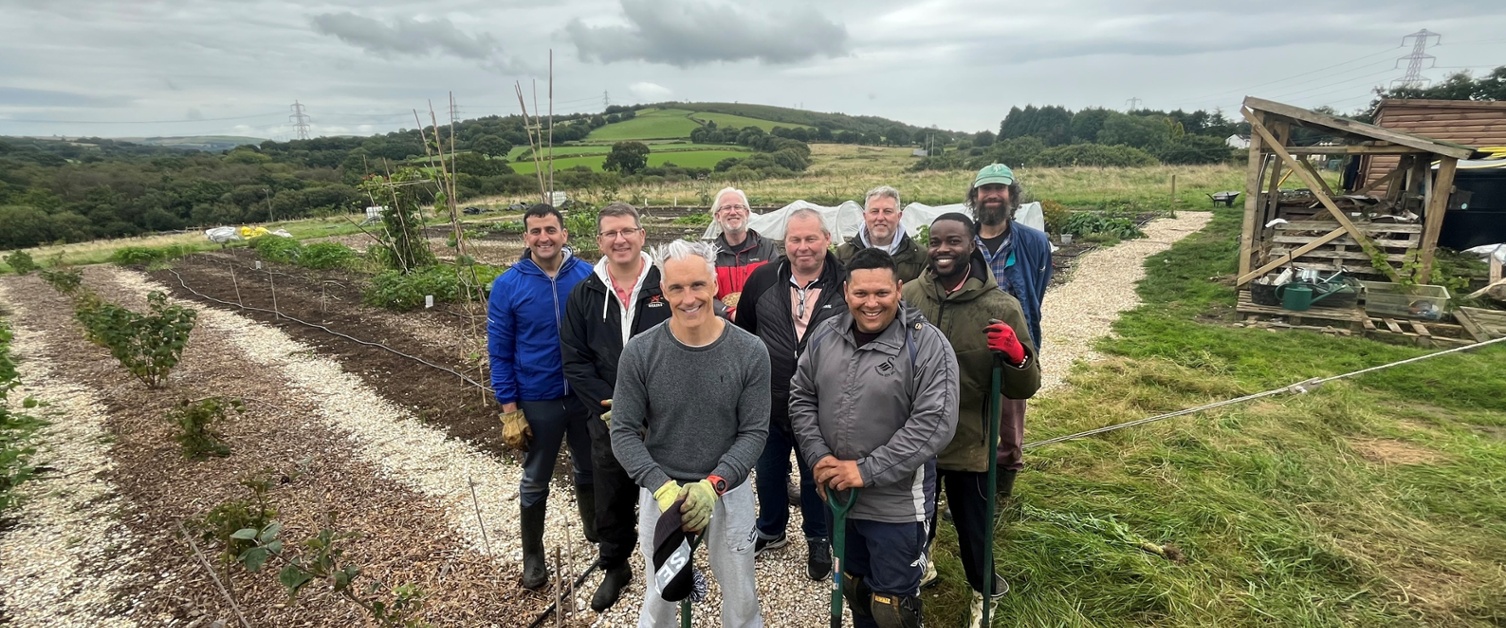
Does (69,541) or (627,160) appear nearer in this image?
(69,541)

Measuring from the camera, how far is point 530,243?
120 inches

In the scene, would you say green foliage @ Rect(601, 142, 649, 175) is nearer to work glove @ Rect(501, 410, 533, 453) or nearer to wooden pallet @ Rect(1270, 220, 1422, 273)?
wooden pallet @ Rect(1270, 220, 1422, 273)

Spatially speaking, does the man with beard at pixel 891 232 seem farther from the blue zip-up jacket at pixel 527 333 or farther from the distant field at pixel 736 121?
the distant field at pixel 736 121

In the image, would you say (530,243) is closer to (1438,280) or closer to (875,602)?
(875,602)

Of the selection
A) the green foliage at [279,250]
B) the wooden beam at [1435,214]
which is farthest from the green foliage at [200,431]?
the wooden beam at [1435,214]

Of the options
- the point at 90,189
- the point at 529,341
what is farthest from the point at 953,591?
the point at 90,189

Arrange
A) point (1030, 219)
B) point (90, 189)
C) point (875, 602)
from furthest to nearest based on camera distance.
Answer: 1. point (90, 189)
2. point (1030, 219)
3. point (875, 602)

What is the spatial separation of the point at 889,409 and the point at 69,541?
17.6 feet

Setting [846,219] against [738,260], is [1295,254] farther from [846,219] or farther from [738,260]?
[738,260]

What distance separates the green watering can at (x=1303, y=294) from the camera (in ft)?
26.2

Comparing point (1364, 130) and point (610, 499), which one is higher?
point (1364, 130)

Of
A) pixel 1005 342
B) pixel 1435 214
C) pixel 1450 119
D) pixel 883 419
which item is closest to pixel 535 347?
pixel 883 419

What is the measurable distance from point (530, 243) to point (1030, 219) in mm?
13543

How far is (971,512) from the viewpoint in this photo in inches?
106
